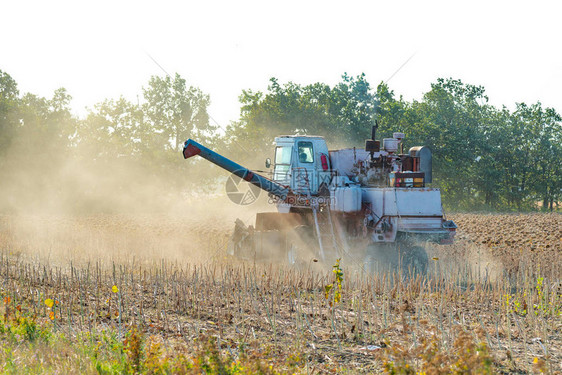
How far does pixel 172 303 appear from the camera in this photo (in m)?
7.98

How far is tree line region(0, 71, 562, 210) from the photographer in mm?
43031

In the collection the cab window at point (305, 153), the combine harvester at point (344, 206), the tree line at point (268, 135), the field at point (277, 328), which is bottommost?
the field at point (277, 328)

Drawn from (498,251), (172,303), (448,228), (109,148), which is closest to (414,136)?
(109,148)

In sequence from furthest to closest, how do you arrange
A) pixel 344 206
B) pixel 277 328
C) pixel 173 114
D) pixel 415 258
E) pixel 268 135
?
pixel 173 114 < pixel 268 135 < pixel 344 206 < pixel 415 258 < pixel 277 328

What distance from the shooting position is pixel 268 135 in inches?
1688

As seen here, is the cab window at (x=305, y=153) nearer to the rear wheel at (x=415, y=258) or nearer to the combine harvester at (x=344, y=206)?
the combine harvester at (x=344, y=206)

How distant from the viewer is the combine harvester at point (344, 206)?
10.5 m

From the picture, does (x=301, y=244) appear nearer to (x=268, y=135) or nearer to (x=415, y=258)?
(x=415, y=258)

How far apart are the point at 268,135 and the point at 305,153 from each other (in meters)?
29.8

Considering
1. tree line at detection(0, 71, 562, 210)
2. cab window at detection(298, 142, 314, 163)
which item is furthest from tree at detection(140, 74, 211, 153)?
cab window at detection(298, 142, 314, 163)

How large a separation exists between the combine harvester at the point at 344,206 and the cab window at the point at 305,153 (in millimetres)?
24

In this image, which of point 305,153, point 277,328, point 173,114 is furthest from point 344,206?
A: point 173,114

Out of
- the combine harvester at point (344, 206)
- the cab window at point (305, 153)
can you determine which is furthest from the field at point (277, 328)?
the cab window at point (305, 153)

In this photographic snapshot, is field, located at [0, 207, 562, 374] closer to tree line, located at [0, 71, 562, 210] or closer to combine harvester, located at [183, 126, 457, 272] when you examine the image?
combine harvester, located at [183, 126, 457, 272]
